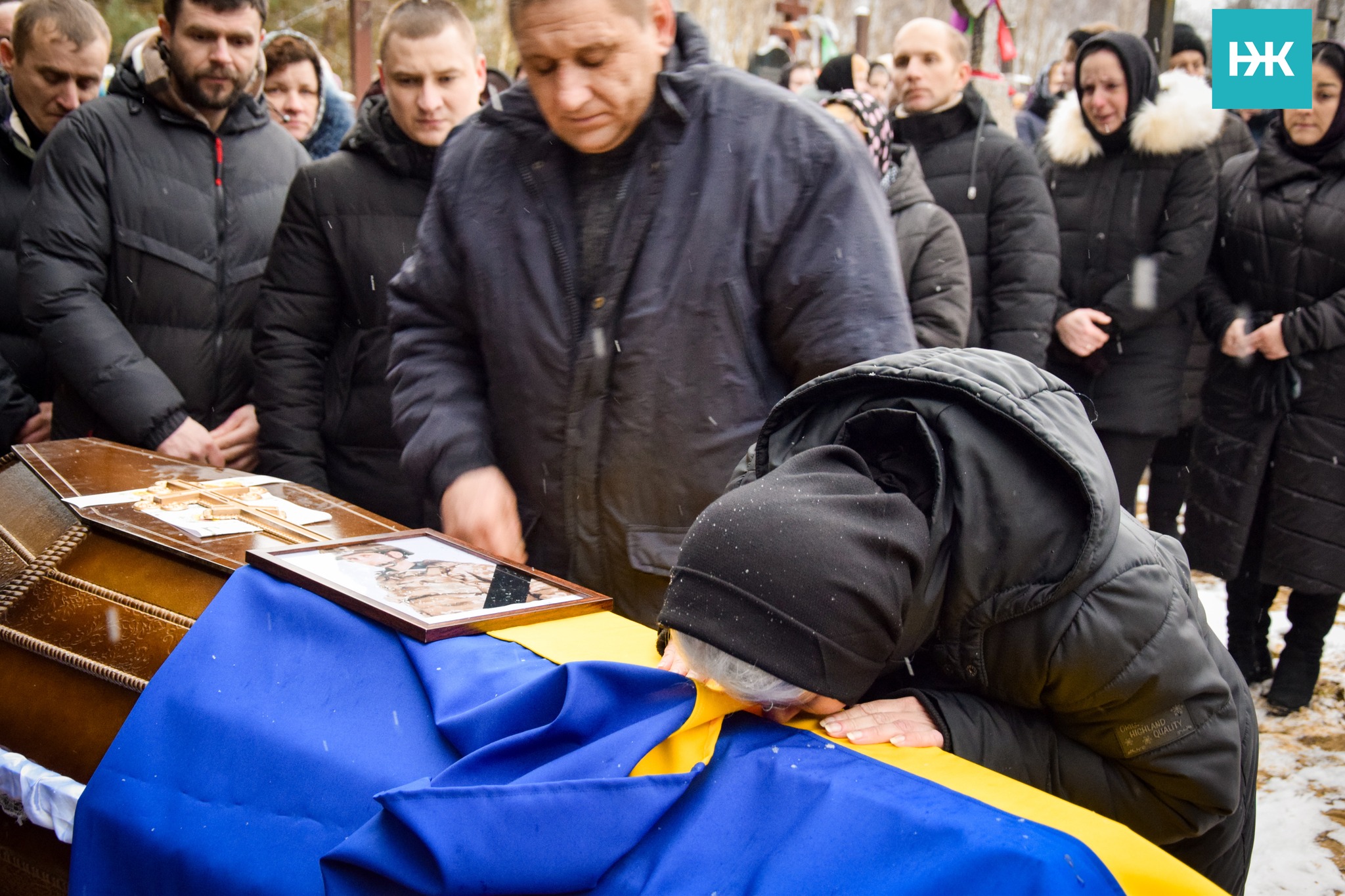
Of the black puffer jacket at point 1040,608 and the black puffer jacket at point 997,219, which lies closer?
the black puffer jacket at point 1040,608

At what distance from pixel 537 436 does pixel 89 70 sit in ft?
8.73

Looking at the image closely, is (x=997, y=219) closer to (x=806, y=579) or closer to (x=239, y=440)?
(x=239, y=440)

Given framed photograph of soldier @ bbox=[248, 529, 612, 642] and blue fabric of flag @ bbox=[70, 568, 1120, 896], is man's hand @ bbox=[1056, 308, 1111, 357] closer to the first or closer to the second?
framed photograph of soldier @ bbox=[248, 529, 612, 642]

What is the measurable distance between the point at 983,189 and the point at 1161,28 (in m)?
2.62

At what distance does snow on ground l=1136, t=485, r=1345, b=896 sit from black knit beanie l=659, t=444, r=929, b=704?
5.29 feet

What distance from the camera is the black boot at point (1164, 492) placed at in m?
4.99

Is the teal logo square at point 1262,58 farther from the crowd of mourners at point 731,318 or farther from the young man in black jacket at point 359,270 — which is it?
the young man in black jacket at point 359,270

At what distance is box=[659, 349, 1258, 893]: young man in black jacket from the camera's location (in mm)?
1156

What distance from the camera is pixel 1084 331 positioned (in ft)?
13.0

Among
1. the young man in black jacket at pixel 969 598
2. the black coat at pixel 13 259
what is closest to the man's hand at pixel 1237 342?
the young man in black jacket at pixel 969 598

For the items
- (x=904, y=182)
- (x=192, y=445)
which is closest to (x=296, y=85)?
(x=192, y=445)

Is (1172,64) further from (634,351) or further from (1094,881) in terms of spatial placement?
(1094,881)

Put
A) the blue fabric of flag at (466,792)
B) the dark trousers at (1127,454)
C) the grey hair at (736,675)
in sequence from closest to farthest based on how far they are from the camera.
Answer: the blue fabric of flag at (466,792) → the grey hair at (736,675) → the dark trousers at (1127,454)

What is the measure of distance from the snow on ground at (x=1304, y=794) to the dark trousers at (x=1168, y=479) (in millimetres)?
799
